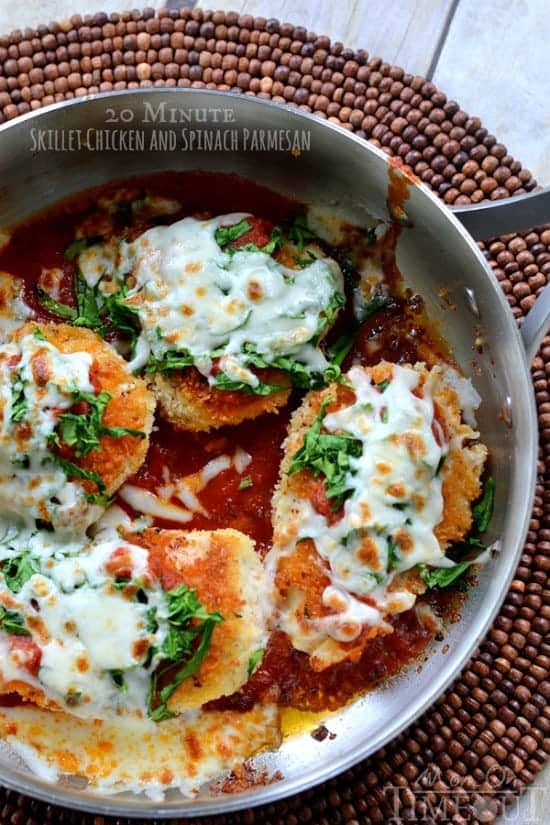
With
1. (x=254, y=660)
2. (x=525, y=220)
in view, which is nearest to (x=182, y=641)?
(x=254, y=660)

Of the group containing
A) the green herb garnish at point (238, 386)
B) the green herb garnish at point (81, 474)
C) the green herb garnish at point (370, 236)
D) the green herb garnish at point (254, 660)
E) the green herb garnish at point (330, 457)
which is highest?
the green herb garnish at point (370, 236)

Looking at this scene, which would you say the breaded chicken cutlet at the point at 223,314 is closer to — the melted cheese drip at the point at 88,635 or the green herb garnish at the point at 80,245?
the green herb garnish at the point at 80,245

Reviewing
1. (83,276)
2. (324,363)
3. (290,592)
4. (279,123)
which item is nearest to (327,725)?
(290,592)

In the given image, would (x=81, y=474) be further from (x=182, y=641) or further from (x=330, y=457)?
→ (x=330, y=457)

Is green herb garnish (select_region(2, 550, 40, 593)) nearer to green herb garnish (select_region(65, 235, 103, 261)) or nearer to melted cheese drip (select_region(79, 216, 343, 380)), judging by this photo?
melted cheese drip (select_region(79, 216, 343, 380))

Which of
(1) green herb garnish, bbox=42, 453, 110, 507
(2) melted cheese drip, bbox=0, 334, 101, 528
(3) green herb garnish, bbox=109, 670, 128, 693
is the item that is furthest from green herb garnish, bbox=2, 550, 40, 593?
(3) green herb garnish, bbox=109, 670, 128, 693

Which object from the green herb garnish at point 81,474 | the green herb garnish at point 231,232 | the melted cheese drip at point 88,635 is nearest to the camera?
the melted cheese drip at point 88,635

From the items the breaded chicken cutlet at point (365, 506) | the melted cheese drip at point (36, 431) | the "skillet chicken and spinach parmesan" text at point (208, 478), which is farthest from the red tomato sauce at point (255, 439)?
the melted cheese drip at point (36, 431)
